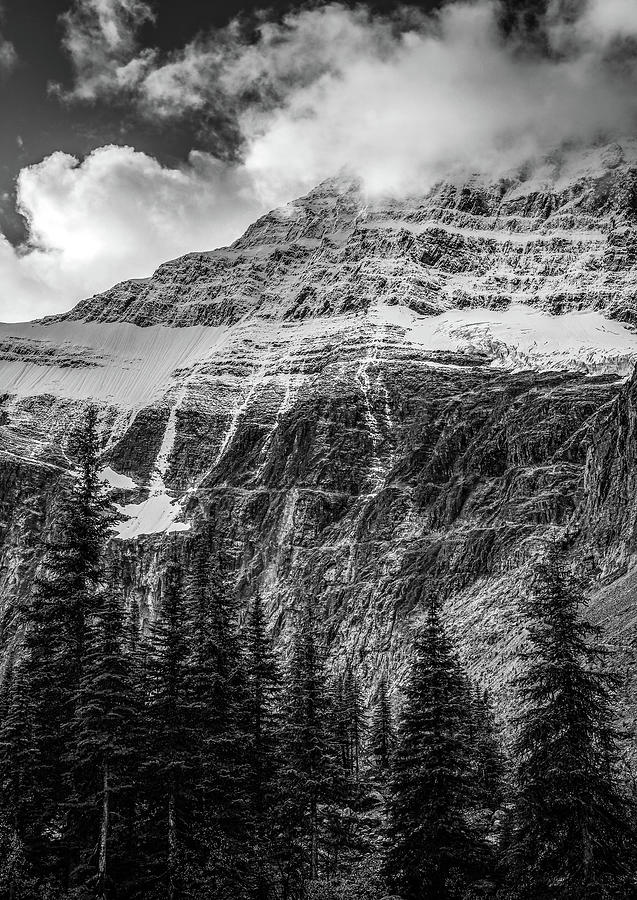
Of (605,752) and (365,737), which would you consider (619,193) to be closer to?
(365,737)

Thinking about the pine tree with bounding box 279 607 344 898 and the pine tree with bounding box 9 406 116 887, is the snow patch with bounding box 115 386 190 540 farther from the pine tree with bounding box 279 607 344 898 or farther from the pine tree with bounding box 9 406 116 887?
the pine tree with bounding box 9 406 116 887

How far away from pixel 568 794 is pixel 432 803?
426 cm

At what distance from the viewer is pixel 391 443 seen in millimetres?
120250

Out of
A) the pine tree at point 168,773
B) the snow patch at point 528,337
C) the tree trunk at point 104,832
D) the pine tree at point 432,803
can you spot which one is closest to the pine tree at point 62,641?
the tree trunk at point 104,832

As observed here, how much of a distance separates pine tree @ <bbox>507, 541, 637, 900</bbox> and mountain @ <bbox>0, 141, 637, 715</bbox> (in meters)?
22.8

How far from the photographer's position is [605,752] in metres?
18.7

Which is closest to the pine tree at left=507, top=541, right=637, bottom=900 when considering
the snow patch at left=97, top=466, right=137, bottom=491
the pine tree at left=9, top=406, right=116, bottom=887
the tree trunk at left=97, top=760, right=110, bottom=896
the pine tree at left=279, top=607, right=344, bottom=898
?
the pine tree at left=279, top=607, right=344, bottom=898

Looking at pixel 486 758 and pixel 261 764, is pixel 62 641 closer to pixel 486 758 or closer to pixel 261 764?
pixel 261 764

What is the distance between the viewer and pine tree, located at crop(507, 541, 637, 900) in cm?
1703

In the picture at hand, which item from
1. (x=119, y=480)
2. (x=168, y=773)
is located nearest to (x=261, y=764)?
(x=168, y=773)

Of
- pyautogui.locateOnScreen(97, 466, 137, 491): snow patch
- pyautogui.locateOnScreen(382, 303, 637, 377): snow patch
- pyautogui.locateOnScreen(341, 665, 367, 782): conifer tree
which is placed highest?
pyautogui.locateOnScreen(382, 303, 637, 377): snow patch

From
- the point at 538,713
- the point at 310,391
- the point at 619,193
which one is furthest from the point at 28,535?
the point at 619,193

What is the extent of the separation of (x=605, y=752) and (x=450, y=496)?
81425mm

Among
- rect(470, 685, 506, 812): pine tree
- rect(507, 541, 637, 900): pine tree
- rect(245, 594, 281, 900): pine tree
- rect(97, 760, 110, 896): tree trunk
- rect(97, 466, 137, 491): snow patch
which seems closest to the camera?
rect(507, 541, 637, 900): pine tree
